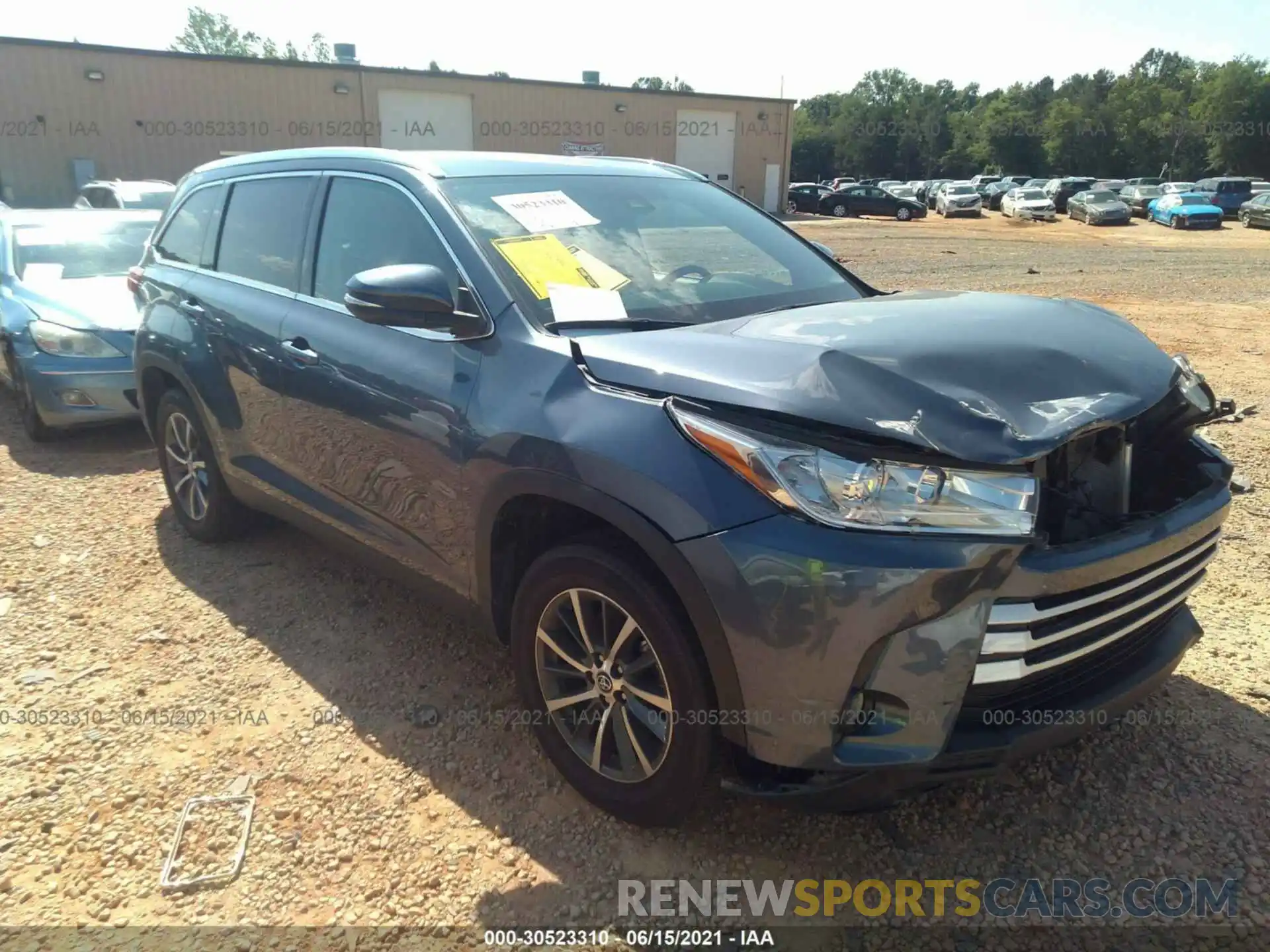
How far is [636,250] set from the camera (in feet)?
10.1

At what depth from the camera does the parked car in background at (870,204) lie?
3938cm

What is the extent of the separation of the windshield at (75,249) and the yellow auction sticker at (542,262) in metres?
5.51

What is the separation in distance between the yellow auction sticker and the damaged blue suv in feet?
0.04

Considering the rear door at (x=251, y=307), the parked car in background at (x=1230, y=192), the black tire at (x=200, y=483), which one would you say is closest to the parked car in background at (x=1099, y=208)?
the parked car in background at (x=1230, y=192)

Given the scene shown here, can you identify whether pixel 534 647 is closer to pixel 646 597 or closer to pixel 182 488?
pixel 646 597

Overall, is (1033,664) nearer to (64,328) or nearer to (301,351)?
(301,351)

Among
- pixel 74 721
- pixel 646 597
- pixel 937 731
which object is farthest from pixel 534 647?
pixel 74 721

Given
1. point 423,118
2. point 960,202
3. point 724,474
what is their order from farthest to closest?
1. point 960,202
2. point 423,118
3. point 724,474

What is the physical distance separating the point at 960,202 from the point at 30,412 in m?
40.2

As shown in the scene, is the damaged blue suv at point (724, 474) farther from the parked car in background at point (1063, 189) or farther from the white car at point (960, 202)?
the parked car in background at point (1063, 189)

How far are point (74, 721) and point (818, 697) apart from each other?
2720 mm

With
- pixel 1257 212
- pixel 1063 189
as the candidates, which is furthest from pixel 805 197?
pixel 1257 212

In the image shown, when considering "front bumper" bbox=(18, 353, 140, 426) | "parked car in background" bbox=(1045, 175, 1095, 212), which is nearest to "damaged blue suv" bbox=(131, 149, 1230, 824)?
"front bumper" bbox=(18, 353, 140, 426)

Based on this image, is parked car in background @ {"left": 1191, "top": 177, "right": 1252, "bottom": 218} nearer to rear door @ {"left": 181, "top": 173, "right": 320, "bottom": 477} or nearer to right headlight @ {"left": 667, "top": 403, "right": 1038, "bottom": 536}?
rear door @ {"left": 181, "top": 173, "right": 320, "bottom": 477}
